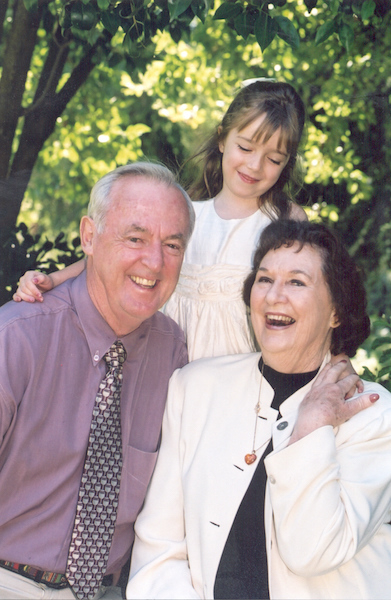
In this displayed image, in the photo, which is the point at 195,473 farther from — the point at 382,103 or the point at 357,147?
the point at 357,147

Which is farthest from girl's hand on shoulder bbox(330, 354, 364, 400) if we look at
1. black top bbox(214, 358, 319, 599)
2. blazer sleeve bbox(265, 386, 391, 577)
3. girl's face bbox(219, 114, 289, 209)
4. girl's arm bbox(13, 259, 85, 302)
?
girl's arm bbox(13, 259, 85, 302)

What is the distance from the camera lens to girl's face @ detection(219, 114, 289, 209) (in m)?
2.99

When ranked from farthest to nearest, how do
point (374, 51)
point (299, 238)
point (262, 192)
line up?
1. point (374, 51)
2. point (262, 192)
3. point (299, 238)

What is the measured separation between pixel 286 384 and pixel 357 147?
2.52m

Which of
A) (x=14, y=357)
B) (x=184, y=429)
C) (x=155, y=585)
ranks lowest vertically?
(x=155, y=585)

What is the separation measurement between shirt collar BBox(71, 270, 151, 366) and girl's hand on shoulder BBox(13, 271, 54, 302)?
100mm

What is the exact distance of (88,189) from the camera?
4438 millimetres

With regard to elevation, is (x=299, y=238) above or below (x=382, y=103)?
below

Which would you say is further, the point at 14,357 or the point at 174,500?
the point at 174,500

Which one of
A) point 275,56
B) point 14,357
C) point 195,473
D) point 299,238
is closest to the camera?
point 14,357

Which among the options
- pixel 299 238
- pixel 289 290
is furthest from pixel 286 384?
pixel 299 238

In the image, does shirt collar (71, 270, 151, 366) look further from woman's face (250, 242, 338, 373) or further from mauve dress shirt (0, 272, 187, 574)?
woman's face (250, 242, 338, 373)

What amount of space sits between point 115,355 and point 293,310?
65 cm

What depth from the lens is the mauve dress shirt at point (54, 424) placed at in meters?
2.21
